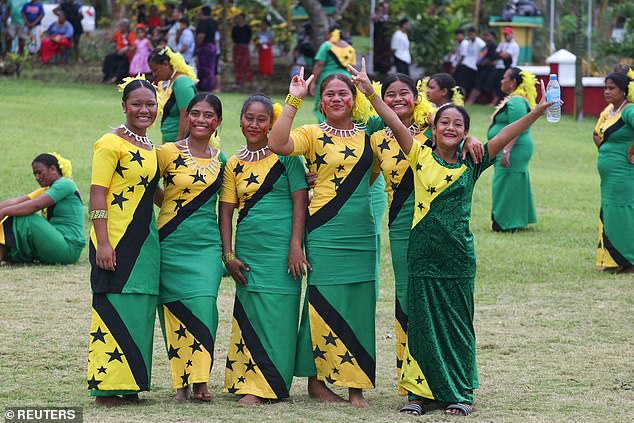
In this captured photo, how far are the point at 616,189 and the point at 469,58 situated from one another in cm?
1503

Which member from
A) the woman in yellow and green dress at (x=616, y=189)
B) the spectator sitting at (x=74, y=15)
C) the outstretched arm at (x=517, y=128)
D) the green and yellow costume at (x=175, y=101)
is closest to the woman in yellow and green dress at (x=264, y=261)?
the outstretched arm at (x=517, y=128)

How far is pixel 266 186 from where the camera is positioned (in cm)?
633

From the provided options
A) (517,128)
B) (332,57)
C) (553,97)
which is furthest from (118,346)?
(332,57)

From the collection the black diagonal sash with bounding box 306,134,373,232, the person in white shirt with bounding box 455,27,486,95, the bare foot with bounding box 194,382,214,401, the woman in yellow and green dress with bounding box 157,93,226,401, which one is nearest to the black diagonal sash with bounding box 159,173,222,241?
the woman in yellow and green dress with bounding box 157,93,226,401

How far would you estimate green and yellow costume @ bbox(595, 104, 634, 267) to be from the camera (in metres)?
10.6

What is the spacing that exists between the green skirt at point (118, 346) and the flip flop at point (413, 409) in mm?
1425

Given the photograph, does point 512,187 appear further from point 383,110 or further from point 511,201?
point 383,110

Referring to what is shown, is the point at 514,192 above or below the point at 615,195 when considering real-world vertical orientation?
below

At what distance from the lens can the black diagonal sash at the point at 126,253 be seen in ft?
19.9

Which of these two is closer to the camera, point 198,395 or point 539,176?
point 198,395

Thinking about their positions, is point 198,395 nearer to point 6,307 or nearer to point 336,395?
point 336,395

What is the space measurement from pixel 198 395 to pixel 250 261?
31.8 inches

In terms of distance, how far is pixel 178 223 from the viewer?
6270 mm

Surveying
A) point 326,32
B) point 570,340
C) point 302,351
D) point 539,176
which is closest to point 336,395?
point 302,351
